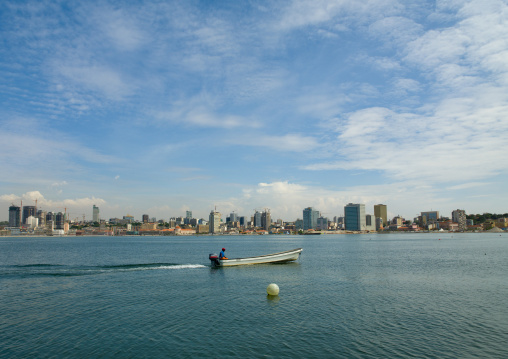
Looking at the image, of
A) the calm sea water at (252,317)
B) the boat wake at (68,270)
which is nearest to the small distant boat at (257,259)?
the boat wake at (68,270)

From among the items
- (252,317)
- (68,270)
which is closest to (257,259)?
(68,270)

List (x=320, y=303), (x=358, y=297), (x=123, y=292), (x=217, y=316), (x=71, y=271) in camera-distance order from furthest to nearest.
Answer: (x=71, y=271) < (x=123, y=292) < (x=358, y=297) < (x=320, y=303) < (x=217, y=316)

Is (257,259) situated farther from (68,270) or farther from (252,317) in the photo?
(252,317)

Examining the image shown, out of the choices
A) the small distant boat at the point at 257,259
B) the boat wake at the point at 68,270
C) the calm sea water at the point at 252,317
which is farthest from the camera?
the small distant boat at the point at 257,259

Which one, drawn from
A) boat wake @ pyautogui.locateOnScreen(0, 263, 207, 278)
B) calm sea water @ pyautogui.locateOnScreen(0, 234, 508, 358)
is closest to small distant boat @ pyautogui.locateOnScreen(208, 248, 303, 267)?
boat wake @ pyautogui.locateOnScreen(0, 263, 207, 278)

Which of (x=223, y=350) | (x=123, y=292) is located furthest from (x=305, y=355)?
(x=123, y=292)

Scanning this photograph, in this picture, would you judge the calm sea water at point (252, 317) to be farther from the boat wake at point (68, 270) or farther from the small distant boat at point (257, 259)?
the small distant boat at point (257, 259)

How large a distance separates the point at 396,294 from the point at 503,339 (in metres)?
13.0

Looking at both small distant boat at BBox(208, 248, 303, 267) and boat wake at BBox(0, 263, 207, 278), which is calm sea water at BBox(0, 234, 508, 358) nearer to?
boat wake at BBox(0, 263, 207, 278)

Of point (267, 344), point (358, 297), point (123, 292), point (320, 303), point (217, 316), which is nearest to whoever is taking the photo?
point (267, 344)

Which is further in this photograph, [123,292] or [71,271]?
[71,271]

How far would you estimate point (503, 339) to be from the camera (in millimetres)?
20312

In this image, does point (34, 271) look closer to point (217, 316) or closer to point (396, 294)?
point (217, 316)

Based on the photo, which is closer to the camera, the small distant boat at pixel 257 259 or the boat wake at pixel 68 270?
the boat wake at pixel 68 270
